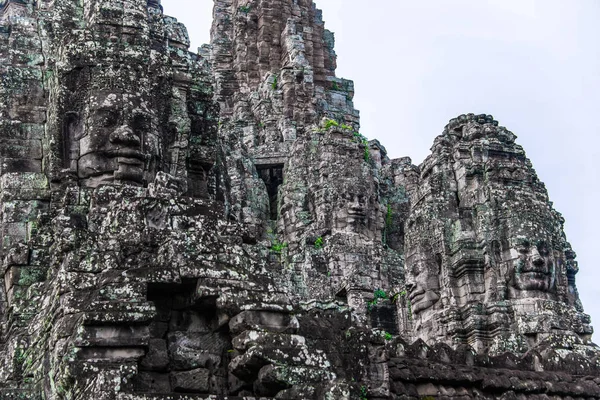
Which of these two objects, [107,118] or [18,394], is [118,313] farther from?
[107,118]

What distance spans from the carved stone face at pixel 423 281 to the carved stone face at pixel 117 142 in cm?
931

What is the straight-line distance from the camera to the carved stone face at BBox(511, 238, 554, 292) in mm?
21484

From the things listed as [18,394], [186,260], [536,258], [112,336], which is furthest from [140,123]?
[536,258]

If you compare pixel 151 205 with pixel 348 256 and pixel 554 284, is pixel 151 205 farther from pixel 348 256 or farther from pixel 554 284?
pixel 348 256

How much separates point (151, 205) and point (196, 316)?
4.97 ft

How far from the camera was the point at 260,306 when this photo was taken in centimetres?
1327

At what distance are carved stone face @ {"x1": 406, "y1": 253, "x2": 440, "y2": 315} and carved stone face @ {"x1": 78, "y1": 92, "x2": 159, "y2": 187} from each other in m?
9.31

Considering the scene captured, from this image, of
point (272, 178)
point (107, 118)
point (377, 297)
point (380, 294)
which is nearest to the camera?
point (107, 118)

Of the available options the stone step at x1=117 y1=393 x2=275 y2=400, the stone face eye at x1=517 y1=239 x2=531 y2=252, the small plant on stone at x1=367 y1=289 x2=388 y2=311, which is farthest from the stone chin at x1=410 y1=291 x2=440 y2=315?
the small plant on stone at x1=367 y1=289 x2=388 y2=311

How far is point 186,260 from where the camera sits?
13.3 metres

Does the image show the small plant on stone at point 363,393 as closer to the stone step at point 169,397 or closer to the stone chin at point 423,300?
the stone step at point 169,397

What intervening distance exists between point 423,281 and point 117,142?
9.97m

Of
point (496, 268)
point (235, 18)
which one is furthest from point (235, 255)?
point (235, 18)

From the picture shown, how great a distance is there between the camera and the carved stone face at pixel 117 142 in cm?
1515
